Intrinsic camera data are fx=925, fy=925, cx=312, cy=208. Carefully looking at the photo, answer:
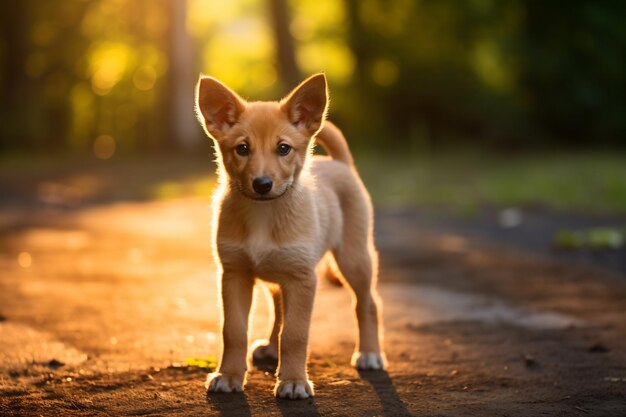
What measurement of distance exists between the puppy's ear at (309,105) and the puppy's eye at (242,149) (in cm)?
32

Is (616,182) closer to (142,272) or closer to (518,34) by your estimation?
(142,272)

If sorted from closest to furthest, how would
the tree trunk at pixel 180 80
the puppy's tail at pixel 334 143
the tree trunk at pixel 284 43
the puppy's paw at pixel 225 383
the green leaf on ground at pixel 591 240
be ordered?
the puppy's paw at pixel 225 383, the puppy's tail at pixel 334 143, the green leaf on ground at pixel 591 240, the tree trunk at pixel 180 80, the tree trunk at pixel 284 43

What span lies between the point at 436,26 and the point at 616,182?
11606 millimetres

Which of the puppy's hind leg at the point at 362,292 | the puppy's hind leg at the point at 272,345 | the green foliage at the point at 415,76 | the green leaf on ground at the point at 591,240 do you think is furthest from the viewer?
the green foliage at the point at 415,76

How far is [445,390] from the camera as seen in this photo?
479 centimetres

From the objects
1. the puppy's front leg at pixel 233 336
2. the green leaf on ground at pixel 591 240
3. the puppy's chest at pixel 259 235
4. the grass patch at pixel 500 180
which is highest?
the puppy's chest at pixel 259 235

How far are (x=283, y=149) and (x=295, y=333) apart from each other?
0.93 metres

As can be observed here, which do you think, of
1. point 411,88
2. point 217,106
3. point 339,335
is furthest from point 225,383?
point 411,88

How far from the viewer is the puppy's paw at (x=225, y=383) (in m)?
4.67

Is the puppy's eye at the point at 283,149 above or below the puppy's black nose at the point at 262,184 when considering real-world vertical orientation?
above

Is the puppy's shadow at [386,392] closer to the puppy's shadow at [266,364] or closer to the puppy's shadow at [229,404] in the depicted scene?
the puppy's shadow at [266,364]

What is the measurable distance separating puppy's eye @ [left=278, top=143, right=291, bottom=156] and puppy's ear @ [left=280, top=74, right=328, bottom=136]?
0.61ft

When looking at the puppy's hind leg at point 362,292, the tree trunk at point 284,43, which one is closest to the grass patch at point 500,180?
the tree trunk at point 284,43

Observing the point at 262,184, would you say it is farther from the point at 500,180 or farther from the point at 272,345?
the point at 500,180
